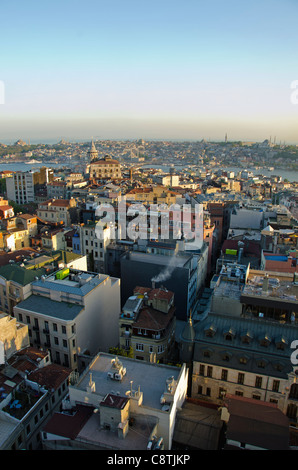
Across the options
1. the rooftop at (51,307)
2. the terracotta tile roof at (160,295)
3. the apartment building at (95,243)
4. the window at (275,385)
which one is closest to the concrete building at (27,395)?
the rooftop at (51,307)

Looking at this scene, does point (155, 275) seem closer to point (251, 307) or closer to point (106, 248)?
point (106, 248)

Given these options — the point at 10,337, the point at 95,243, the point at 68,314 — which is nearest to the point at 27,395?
the point at 10,337

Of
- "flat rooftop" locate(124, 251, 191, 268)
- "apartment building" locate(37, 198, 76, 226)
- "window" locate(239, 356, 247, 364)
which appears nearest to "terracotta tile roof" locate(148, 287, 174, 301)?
"window" locate(239, 356, 247, 364)

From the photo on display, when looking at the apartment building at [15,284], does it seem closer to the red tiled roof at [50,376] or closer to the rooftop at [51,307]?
the rooftop at [51,307]

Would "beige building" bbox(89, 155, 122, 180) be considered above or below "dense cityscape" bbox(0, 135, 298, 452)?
above

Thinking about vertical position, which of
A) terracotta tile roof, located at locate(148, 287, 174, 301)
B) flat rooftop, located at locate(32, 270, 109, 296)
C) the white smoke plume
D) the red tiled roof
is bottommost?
the red tiled roof

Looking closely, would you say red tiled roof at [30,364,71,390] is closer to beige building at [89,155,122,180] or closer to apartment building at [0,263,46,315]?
apartment building at [0,263,46,315]

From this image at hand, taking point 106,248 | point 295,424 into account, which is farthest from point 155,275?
point 295,424
